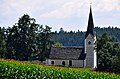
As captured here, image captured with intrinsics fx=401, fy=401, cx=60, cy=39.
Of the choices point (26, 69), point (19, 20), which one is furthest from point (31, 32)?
point (26, 69)

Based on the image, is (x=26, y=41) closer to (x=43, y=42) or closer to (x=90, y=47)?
(x=43, y=42)

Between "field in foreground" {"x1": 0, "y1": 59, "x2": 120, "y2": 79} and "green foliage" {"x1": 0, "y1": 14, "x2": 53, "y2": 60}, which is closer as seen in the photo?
"field in foreground" {"x1": 0, "y1": 59, "x2": 120, "y2": 79}

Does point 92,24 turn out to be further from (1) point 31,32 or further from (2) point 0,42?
(2) point 0,42

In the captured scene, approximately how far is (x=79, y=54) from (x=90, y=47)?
9.54ft

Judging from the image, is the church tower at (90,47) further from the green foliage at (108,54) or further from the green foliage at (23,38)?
the green foliage at (23,38)

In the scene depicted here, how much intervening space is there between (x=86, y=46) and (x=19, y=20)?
631 inches

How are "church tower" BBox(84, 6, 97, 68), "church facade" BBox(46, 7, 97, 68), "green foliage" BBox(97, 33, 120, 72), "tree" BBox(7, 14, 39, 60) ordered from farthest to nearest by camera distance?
"church facade" BBox(46, 7, 97, 68) < "church tower" BBox(84, 6, 97, 68) < "tree" BBox(7, 14, 39, 60) < "green foliage" BBox(97, 33, 120, 72)

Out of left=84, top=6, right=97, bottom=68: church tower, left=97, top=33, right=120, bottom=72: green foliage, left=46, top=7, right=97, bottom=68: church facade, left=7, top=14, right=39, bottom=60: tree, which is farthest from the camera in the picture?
left=46, top=7, right=97, bottom=68: church facade

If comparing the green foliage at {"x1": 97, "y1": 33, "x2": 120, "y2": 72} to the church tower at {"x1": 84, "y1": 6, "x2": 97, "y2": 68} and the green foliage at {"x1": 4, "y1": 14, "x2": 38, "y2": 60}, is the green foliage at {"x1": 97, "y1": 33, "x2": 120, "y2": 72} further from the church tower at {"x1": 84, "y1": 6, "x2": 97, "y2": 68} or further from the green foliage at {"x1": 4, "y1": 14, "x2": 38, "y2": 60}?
the green foliage at {"x1": 4, "y1": 14, "x2": 38, "y2": 60}

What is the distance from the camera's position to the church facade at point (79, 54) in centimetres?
Answer: 8806

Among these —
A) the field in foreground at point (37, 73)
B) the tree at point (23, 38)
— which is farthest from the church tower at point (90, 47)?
the field in foreground at point (37, 73)

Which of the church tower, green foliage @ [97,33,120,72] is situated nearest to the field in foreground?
green foliage @ [97,33,120,72]

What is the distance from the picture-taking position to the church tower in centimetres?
8769

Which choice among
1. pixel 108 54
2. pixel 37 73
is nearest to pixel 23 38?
pixel 108 54
